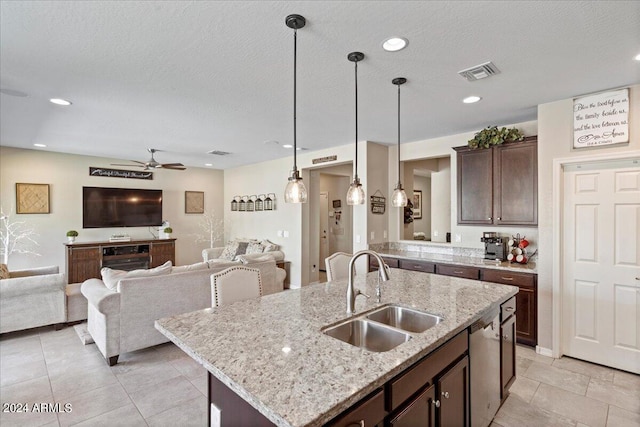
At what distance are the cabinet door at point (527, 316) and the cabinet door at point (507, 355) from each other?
109cm

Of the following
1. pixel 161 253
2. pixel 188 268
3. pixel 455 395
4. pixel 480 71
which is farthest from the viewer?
pixel 161 253

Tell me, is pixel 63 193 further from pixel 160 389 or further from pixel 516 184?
pixel 516 184

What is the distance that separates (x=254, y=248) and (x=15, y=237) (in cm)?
425

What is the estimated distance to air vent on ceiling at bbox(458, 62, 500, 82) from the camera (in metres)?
2.49

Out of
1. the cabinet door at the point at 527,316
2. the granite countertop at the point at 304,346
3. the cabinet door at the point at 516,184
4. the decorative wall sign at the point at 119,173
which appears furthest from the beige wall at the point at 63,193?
the cabinet door at the point at 527,316

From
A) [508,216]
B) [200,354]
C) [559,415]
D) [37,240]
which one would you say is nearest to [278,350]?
[200,354]

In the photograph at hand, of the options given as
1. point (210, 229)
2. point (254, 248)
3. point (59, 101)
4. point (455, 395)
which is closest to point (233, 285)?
point (455, 395)

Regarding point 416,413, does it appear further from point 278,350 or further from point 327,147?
point 327,147

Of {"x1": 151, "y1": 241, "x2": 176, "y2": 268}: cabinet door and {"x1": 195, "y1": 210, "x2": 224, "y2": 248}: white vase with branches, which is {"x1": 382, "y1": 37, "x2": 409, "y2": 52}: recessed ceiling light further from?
{"x1": 195, "y1": 210, "x2": 224, "y2": 248}: white vase with branches

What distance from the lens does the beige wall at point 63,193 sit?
569 centimetres

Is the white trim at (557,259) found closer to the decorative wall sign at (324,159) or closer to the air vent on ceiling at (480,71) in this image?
the air vent on ceiling at (480,71)

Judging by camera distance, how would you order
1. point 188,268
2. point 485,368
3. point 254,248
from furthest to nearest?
point 254,248 < point 188,268 < point 485,368

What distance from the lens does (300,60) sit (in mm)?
2422

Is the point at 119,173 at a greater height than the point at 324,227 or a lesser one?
greater
